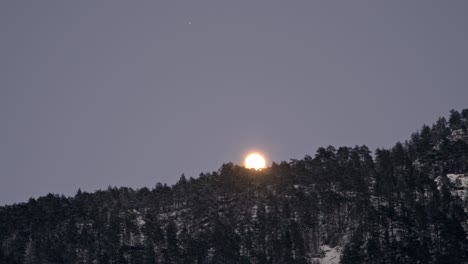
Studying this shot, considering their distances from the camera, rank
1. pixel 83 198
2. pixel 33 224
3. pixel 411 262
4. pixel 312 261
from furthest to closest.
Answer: pixel 83 198, pixel 33 224, pixel 312 261, pixel 411 262

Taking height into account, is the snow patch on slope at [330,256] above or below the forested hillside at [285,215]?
below

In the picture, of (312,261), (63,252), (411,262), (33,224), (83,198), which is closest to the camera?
(411,262)

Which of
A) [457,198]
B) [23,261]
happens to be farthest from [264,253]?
[23,261]

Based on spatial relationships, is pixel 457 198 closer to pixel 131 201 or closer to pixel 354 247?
pixel 354 247

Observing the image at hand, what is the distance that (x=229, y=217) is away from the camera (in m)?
159

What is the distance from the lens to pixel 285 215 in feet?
497

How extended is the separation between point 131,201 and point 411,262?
83.7 metres

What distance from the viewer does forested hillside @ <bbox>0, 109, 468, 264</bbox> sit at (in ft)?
443

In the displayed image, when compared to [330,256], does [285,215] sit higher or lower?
higher

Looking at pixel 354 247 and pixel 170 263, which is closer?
pixel 354 247

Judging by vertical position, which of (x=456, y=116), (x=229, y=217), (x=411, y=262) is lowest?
(x=411, y=262)

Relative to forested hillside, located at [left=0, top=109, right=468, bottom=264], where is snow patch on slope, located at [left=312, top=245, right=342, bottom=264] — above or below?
below

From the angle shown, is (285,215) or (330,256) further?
(285,215)

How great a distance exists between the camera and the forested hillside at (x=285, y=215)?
13488cm
